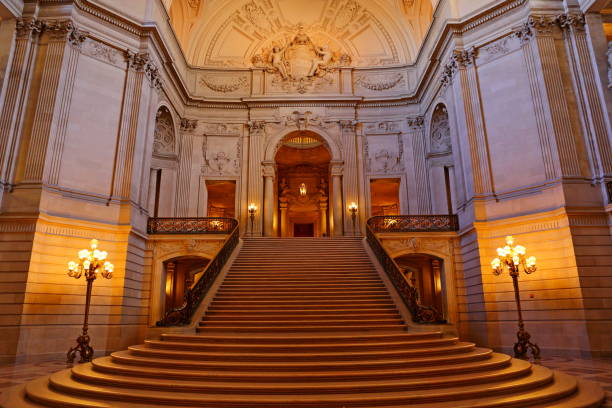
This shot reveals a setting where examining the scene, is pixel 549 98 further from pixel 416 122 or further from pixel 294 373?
pixel 294 373

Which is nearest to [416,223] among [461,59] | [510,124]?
[510,124]

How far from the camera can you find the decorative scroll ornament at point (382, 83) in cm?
1855

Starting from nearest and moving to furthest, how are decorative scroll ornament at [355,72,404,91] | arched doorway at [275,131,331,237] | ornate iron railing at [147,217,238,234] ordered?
ornate iron railing at [147,217,238,234]
decorative scroll ornament at [355,72,404,91]
arched doorway at [275,131,331,237]

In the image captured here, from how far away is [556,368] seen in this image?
760 centimetres

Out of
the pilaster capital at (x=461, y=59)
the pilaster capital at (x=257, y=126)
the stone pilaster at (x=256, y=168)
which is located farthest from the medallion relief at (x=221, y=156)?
the pilaster capital at (x=461, y=59)

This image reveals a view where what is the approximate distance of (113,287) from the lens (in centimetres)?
1138

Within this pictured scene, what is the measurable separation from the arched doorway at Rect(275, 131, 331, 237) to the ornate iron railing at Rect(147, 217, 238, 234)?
6.84 meters

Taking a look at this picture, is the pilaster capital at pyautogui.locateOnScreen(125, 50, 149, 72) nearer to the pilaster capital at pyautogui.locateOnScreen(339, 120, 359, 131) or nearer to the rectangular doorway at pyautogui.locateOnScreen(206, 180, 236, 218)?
the rectangular doorway at pyautogui.locateOnScreen(206, 180, 236, 218)

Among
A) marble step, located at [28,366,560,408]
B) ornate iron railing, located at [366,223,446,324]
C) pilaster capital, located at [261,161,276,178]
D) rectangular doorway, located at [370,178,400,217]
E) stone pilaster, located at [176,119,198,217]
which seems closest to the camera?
marble step, located at [28,366,560,408]

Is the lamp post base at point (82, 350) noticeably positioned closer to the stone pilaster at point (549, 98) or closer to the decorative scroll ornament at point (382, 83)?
the stone pilaster at point (549, 98)

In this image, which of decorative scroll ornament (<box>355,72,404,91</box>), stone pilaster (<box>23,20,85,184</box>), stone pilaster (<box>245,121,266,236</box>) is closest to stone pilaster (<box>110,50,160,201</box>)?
stone pilaster (<box>23,20,85,184</box>)

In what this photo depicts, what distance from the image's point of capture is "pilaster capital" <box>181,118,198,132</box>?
17609mm

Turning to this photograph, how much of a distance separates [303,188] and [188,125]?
6309 millimetres

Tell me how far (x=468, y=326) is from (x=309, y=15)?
1562 centimetres
